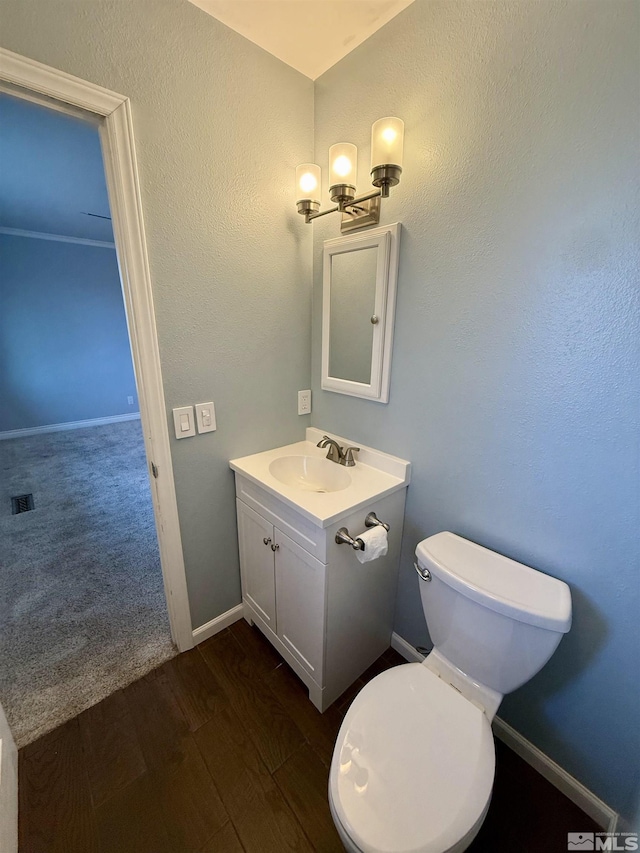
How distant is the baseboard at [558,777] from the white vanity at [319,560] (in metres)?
0.52

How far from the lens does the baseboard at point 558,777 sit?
1024 mm

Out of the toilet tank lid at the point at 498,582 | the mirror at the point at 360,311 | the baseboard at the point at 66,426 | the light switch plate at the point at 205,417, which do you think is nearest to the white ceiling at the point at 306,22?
the mirror at the point at 360,311

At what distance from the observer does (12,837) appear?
3.06 ft

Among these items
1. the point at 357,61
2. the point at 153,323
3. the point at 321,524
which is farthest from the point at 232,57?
the point at 321,524

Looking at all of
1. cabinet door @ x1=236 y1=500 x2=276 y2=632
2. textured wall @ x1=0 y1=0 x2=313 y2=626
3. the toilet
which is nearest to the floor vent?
textured wall @ x1=0 y1=0 x2=313 y2=626

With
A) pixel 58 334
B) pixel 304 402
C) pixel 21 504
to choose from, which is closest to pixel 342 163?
pixel 304 402

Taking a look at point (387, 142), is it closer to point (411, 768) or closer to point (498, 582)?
point (498, 582)

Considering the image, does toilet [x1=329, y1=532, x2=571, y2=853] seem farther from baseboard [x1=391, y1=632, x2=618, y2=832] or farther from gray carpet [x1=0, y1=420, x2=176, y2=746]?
gray carpet [x1=0, y1=420, x2=176, y2=746]

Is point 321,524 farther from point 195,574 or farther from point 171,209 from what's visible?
point 171,209

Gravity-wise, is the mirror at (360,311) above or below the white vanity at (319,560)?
above

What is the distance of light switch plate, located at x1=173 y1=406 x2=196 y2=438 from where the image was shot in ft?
4.32

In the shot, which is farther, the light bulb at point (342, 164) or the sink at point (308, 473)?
the sink at point (308, 473)

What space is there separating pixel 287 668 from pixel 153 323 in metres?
1.55

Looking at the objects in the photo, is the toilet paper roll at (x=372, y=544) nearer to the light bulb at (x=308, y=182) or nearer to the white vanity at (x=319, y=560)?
the white vanity at (x=319, y=560)
